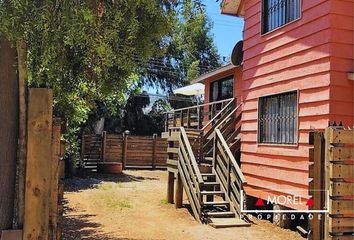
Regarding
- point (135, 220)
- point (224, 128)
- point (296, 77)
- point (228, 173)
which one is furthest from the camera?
point (224, 128)

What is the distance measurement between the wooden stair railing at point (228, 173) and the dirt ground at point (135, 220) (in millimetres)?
662

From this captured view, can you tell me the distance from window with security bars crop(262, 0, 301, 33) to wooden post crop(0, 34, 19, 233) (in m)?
5.75

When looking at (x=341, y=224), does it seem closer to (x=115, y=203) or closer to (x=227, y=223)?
(x=227, y=223)

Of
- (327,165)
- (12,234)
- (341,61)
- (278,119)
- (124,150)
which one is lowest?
(12,234)

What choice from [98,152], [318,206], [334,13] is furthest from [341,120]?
[98,152]

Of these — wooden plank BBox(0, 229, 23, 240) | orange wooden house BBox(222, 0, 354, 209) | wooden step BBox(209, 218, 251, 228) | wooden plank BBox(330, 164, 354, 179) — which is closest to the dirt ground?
wooden step BBox(209, 218, 251, 228)

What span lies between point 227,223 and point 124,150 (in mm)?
12812

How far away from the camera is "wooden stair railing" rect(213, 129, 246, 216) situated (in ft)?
29.2

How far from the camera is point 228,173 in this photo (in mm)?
9344

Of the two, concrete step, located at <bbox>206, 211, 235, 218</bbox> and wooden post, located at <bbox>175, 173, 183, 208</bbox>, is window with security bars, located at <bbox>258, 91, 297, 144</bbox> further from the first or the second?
wooden post, located at <bbox>175, 173, 183, 208</bbox>

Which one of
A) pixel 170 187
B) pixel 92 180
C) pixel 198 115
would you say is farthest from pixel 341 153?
pixel 92 180

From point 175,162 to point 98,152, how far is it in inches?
400

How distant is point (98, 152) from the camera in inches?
781

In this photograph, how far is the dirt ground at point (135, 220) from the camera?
7188 millimetres
